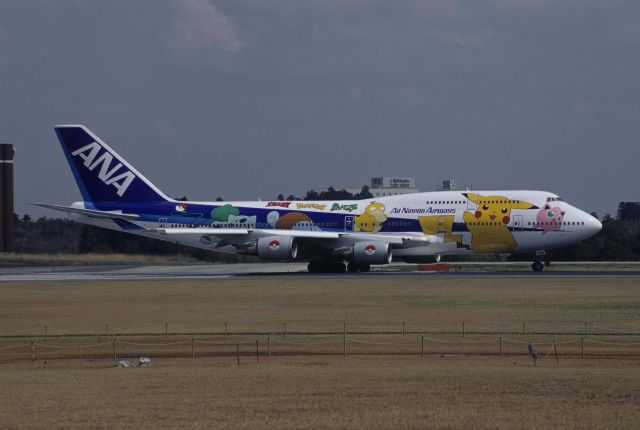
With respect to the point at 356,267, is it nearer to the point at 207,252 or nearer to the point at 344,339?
the point at 207,252

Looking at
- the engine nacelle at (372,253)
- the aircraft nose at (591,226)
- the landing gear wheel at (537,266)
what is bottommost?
the landing gear wheel at (537,266)

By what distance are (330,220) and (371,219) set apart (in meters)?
2.45

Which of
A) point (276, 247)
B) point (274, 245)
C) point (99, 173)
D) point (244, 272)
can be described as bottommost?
point (244, 272)

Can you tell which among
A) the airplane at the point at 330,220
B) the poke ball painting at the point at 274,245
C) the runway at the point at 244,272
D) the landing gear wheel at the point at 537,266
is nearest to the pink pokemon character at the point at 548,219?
the airplane at the point at 330,220

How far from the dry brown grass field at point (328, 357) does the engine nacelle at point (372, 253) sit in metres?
5.99

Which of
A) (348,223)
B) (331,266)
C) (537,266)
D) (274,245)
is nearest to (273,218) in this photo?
(274,245)

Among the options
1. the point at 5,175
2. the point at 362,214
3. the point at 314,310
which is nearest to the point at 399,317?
the point at 314,310

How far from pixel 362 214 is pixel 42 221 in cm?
10385

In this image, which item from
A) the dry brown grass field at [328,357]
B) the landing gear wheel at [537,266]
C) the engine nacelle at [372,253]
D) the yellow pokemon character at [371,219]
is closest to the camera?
the dry brown grass field at [328,357]

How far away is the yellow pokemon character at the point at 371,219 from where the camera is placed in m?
64.9

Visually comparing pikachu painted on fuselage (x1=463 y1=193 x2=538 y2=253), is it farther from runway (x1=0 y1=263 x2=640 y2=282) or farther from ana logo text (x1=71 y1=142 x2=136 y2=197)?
ana logo text (x1=71 y1=142 x2=136 y2=197)

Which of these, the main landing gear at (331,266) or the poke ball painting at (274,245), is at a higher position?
the poke ball painting at (274,245)

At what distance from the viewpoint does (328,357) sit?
98.7ft

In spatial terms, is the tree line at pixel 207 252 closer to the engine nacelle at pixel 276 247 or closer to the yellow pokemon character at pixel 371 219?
the yellow pokemon character at pixel 371 219
